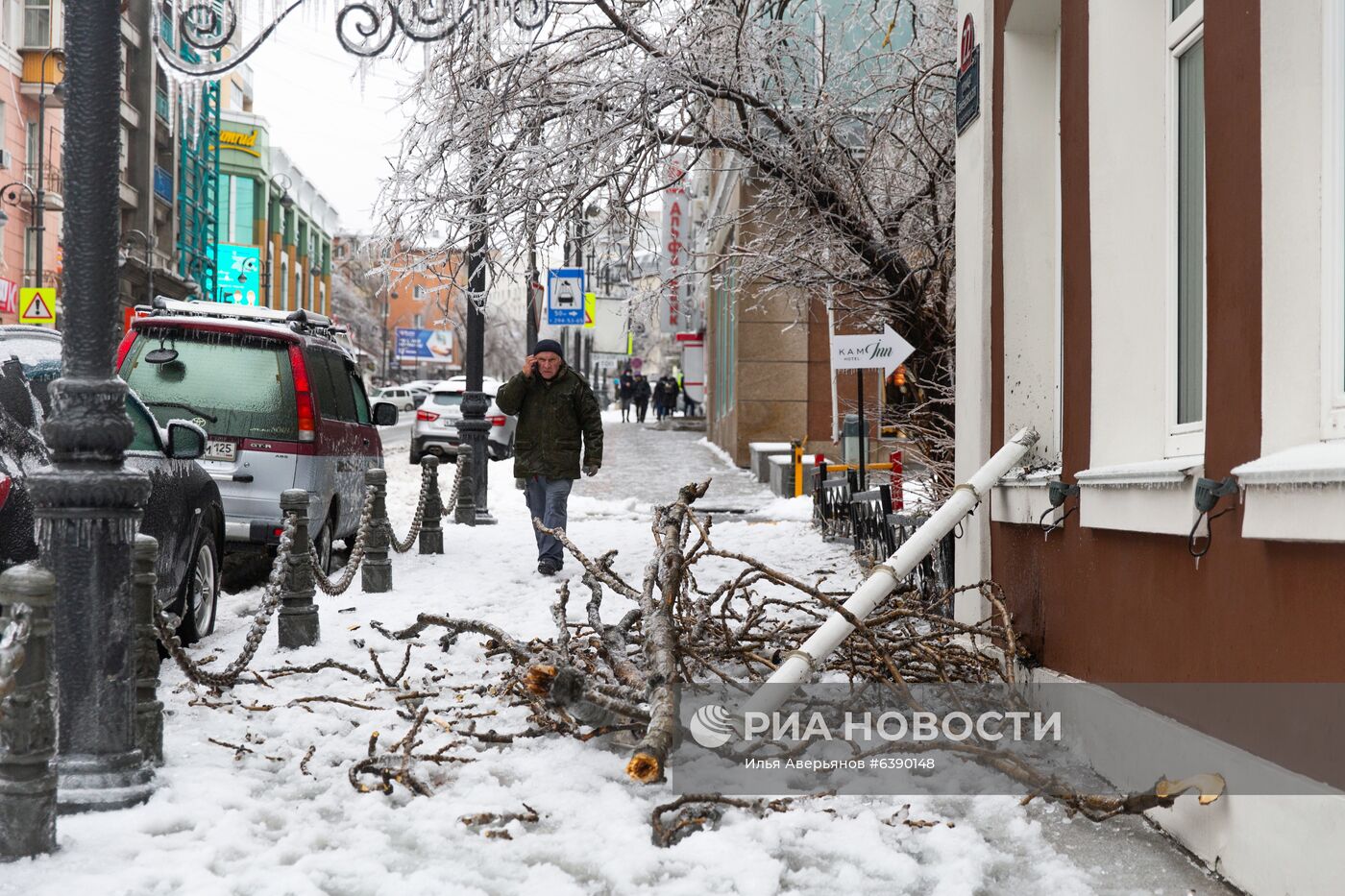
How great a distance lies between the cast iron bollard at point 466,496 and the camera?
15.2 m

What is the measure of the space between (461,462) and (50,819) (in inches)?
439

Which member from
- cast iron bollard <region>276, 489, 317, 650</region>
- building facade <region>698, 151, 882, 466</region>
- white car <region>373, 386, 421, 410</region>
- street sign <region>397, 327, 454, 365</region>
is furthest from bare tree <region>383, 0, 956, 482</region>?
street sign <region>397, 327, 454, 365</region>

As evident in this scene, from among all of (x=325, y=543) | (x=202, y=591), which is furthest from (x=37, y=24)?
(x=202, y=591)

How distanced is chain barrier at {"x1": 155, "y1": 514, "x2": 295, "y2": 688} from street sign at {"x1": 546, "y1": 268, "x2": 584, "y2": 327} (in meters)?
15.0

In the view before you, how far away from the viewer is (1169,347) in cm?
505

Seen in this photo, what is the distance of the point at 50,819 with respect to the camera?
161 inches

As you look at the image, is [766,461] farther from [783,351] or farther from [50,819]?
[50,819]

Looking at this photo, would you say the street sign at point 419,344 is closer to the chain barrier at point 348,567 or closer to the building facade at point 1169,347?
the chain barrier at point 348,567

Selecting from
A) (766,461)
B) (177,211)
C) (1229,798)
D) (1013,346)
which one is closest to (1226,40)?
(1229,798)

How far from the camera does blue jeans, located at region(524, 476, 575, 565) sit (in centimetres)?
1094

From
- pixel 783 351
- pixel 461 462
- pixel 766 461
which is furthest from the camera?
pixel 783 351

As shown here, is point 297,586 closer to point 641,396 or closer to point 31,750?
point 31,750

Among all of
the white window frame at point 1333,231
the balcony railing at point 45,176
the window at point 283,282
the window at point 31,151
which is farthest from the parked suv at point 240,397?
the window at point 283,282

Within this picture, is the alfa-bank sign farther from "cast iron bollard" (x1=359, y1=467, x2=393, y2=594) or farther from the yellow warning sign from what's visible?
the yellow warning sign
